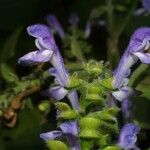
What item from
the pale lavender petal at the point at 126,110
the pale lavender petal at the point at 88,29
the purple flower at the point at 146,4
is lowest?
the pale lavender petal at the point at 126,110

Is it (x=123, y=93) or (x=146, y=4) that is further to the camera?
(x=146, y=4)

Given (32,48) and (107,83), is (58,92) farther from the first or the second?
(32,48)

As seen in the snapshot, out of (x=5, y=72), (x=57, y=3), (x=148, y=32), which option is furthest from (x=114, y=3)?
(x=148, y=32)

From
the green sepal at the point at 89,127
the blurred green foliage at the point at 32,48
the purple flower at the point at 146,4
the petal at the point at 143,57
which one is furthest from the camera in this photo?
the purple flower at the point at 146,4

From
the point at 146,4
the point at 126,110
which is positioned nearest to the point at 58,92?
the point at 126,110

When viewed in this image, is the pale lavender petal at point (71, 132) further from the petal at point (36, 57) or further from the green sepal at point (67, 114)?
the petal at point (36, 57)

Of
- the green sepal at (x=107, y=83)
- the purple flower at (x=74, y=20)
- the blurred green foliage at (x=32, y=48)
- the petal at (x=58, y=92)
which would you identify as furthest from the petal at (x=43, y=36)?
the purple flower at (x=74, y=20)

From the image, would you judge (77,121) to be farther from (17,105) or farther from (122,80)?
(17,105)
